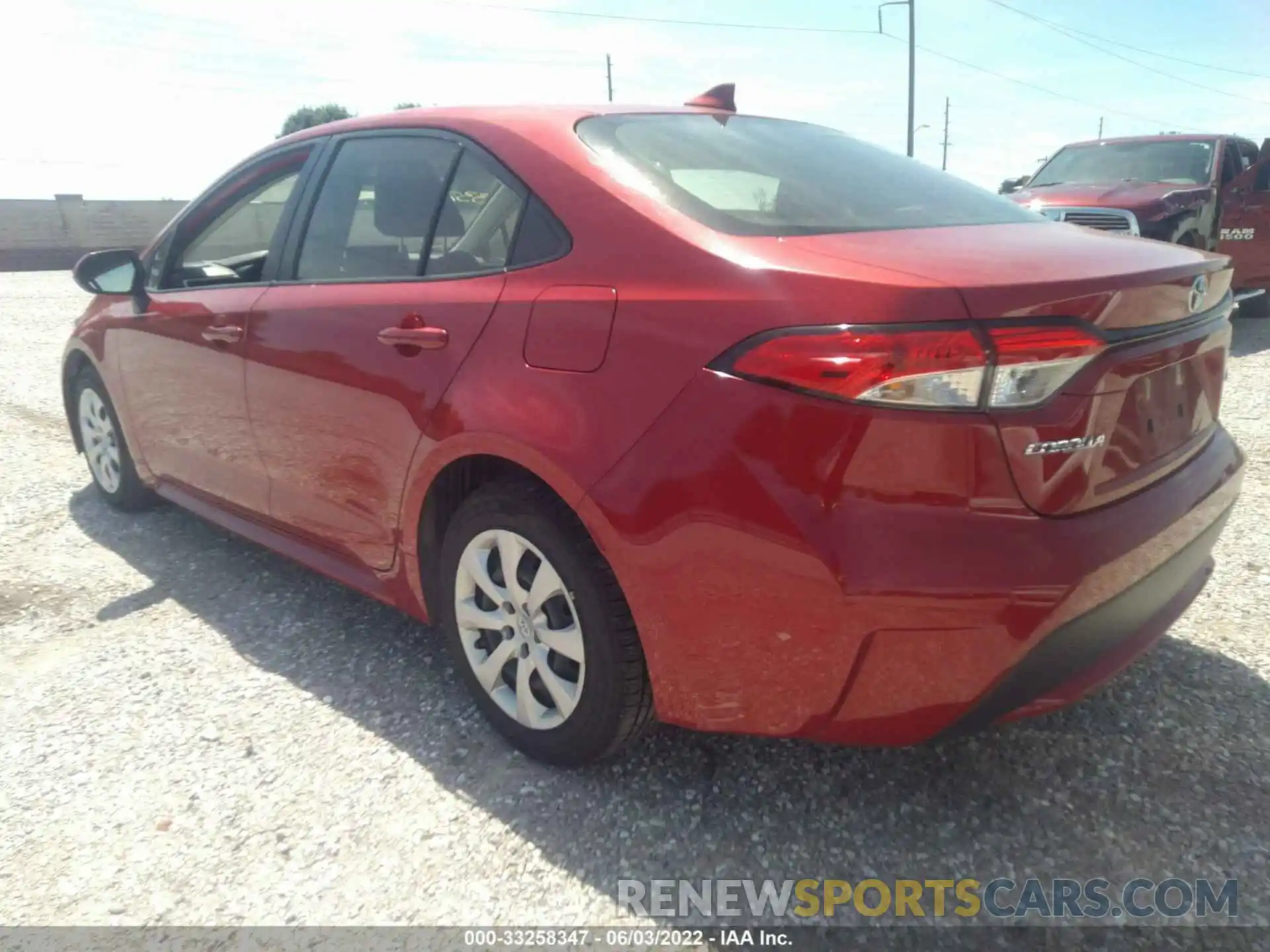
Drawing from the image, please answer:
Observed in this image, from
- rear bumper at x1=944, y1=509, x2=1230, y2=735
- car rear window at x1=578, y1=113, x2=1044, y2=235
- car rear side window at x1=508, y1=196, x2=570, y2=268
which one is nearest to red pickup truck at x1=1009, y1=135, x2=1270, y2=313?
car rear window at x1=578, y1=113, x2=1044, y2=235

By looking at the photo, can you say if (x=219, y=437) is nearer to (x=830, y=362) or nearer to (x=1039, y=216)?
(x=830, y=362)

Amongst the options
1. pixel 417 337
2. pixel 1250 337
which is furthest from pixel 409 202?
pixel 1250 337

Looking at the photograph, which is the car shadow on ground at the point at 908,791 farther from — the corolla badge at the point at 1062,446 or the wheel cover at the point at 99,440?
the wheel cover at the point at 99,440

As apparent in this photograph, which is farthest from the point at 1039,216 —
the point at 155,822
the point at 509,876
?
the point at 155,822

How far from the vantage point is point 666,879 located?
2115mm

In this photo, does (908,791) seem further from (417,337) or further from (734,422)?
(417,337)

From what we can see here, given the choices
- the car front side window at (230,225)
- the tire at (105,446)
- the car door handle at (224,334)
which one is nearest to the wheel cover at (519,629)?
the car door handle at (224,334)

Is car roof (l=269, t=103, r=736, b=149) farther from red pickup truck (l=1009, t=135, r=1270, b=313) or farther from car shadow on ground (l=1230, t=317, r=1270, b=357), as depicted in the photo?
car shadow on ground (l=1230, t=317, r=1270, b=357)

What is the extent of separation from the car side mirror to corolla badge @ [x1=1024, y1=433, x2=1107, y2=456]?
3.58 metres

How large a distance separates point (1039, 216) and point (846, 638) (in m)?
1.53

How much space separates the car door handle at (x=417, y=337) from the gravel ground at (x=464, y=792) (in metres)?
1.08

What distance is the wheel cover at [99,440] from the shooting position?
4.48m

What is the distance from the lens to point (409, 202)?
2791 millimetres

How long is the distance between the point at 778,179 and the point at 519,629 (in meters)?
1.32
